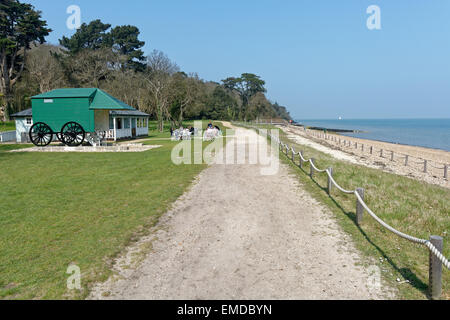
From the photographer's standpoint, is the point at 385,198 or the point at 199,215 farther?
the point at 385,198

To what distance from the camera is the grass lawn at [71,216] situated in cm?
491

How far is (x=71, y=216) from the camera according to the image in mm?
7824

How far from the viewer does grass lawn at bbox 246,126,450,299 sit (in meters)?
5.12

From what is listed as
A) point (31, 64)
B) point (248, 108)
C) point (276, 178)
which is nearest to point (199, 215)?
point (276, 178)

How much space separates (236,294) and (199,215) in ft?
12.4

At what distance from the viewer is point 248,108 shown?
96812 mm

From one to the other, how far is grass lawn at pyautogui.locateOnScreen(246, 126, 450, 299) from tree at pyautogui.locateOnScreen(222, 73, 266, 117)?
4206 inches

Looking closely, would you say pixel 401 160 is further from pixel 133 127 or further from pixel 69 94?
pixel 69 94

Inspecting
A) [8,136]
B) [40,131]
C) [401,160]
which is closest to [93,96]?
[40,131]

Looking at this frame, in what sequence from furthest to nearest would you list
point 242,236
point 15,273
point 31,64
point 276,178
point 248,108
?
point 248,108
point 31,64
point 276,178
point 242,236
point 15,273

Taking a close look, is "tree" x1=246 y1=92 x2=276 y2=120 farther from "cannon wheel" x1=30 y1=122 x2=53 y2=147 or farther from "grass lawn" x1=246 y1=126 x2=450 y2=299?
"grass lawn" x1=246 y1=126 x2=450 y2=299

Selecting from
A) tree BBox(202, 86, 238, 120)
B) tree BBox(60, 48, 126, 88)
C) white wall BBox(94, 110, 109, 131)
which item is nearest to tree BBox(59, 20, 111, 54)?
tree BBox(60, 48, 126, 88)

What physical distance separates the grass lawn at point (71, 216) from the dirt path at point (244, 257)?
53cm
